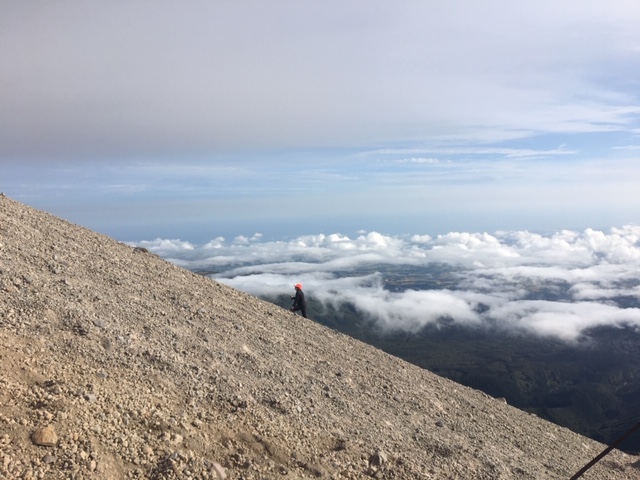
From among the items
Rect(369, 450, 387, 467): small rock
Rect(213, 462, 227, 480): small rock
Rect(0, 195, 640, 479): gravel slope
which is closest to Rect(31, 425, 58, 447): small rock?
Rect(0, 195, 640, 479): gravel slope

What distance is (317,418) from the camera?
15.0 meters

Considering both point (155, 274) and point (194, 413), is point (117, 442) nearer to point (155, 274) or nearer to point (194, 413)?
point (194, 413)

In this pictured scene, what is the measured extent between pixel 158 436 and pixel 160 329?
699 cm

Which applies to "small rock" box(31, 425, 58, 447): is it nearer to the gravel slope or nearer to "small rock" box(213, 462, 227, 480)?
the gravel slope

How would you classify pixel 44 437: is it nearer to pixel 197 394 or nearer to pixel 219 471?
pixel 219 471

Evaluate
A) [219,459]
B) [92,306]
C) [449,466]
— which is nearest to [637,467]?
[449,466]

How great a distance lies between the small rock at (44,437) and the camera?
918 centimetres

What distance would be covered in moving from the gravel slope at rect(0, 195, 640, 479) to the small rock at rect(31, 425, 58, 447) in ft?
0.11

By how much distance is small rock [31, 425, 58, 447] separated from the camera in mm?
9180

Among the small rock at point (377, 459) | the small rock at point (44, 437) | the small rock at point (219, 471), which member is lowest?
the small rock at point (377, 459)

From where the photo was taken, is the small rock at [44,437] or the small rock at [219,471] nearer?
the small rock at [44,437]

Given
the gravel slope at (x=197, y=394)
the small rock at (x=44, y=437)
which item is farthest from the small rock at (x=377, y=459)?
the small rock at (x=44, y=437)

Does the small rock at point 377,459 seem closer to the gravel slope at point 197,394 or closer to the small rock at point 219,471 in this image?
the gravel slope at point 197,394

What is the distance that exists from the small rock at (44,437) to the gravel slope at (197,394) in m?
0.03
